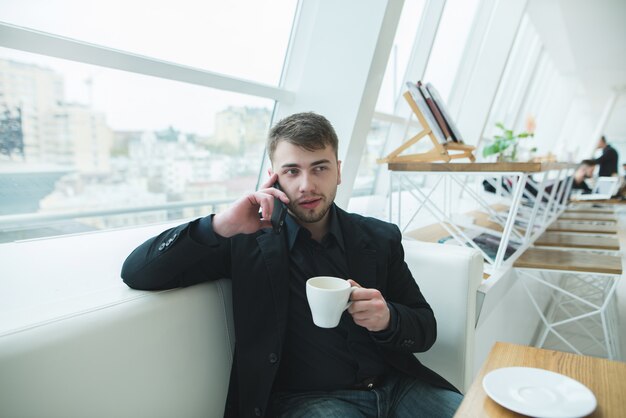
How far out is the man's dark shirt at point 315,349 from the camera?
1.20 m

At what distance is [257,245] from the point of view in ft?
3.98

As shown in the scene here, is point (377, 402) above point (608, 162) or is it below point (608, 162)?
below

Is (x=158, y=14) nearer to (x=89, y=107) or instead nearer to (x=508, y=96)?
(x=89, y=107)

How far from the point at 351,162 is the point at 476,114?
301 cm

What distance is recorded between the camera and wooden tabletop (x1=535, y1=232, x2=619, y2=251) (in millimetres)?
2551

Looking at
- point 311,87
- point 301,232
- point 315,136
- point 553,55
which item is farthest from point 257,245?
point 553,55

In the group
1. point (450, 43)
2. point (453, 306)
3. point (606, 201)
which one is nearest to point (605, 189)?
point (606, 201)

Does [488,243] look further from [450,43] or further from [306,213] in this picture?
[450,43]

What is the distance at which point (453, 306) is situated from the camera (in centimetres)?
147

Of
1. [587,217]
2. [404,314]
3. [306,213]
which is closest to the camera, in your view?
[404,314]

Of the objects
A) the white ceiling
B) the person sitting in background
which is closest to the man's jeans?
the white ceiling

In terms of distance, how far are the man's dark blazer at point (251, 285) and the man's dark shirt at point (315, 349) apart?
6 centimetres

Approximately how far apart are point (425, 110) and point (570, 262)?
1.10 metres

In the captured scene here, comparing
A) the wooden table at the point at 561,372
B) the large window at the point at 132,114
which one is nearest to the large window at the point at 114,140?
the large window at the point at 132,114
